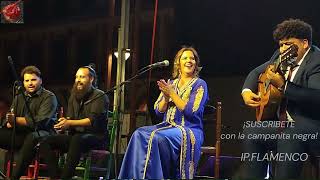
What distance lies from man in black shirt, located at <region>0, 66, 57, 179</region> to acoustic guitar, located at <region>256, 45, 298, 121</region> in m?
1.85

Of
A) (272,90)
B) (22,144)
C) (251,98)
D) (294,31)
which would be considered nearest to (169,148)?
(251,98)

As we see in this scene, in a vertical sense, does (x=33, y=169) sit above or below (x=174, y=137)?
below

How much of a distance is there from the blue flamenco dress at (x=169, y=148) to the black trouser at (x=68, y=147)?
1.73 feet

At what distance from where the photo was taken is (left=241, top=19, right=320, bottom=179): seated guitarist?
3.32 metres

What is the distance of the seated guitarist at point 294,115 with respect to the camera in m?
3.32

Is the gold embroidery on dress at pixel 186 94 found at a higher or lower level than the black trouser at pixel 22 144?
higher

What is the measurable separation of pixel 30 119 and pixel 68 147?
0.44 meters

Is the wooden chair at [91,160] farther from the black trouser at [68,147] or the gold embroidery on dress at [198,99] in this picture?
the gold embroidery on dress at [198,99]

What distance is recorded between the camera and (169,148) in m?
3.67

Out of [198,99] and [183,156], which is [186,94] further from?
[183,156]

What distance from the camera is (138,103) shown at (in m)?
4.88

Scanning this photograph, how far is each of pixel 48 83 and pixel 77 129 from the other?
3.80ft

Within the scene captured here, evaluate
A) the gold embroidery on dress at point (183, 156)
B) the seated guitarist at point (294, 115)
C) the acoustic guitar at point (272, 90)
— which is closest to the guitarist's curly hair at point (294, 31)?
the seated guitarist at point (294, 115)

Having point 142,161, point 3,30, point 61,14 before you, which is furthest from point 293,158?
point 3,30
